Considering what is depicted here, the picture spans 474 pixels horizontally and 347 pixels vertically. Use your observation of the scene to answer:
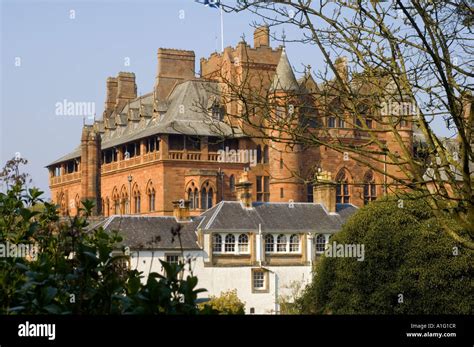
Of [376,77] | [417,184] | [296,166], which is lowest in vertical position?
[417,184]

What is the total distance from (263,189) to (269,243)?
1816cm

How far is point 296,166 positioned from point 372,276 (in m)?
33.5

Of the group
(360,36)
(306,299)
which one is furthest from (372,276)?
(360,36)

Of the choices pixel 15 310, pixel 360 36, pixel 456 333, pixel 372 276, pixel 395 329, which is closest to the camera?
pixel 15 310

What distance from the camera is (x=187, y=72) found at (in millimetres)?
85375

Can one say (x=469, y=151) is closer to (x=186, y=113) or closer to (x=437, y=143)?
(x=437, y=143)

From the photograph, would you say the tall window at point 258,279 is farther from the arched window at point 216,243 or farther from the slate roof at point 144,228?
the slate roof at point 144,228

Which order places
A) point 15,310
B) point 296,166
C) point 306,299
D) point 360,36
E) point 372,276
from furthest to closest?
1. point 296,166
2. point 306,299
3. point 372,276
4. point 360,36
5. point 15,310

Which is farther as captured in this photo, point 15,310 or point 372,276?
point 372,276

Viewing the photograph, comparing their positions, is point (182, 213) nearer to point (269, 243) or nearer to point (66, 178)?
point (269, 243)

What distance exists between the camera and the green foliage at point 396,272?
4134cm

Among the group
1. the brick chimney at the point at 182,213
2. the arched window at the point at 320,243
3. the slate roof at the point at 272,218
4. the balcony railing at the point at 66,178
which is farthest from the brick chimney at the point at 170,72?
the arched window at the point at 320,243

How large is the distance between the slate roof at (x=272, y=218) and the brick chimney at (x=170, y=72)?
24989mm

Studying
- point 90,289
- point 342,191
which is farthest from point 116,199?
point 90,289
